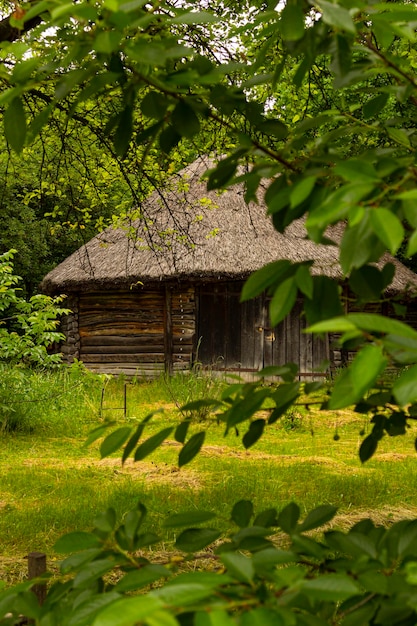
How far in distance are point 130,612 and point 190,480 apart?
21.0 feet

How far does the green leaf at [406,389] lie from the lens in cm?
75

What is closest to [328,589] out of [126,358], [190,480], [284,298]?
[284,298]

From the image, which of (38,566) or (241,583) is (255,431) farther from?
(38,566)

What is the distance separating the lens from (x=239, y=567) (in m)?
0.82

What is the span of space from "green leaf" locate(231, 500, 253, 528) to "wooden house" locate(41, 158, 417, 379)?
12.0m

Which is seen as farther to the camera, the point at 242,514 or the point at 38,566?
the point at 38,566

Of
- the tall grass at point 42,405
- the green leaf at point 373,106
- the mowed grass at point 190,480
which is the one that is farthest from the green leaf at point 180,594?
the tall grass at point 42,405

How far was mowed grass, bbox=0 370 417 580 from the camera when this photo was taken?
5617 millimetres

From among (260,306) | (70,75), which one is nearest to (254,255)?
(260,306)

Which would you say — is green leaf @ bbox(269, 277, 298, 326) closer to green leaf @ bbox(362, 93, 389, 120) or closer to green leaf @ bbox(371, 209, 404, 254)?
green leaf @ bbox(371, 209, 404, 254)

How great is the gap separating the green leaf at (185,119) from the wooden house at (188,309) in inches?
471

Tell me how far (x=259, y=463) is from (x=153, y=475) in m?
1.23

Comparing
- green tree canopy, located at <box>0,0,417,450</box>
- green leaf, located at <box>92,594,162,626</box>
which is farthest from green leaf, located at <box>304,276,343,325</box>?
green leaf, located at <box>92,594,162,626</box>

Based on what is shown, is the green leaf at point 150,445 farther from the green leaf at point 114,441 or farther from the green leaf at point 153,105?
the green leaf at point 153,105
